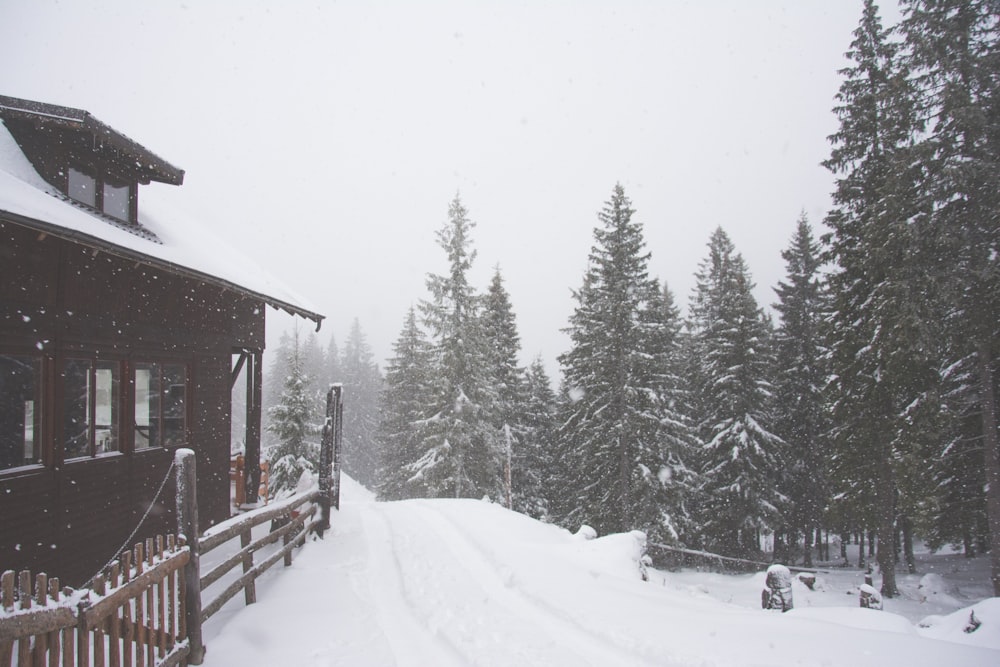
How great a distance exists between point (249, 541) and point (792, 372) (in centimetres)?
2476

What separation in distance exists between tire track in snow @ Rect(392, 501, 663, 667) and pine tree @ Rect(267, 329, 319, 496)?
16.2m

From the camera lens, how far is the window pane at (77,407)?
7891 mm

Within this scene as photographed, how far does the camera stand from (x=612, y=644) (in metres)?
5.71

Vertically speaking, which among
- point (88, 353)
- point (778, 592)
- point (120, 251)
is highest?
point (120, 251)

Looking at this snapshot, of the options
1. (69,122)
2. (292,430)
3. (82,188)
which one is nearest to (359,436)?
(292,430)

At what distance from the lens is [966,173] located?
11.3 meters

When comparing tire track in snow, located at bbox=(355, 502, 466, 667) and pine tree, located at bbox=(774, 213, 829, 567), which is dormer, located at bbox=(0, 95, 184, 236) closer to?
tire track in snow, located at bbox=(355, 502, 466, 667)

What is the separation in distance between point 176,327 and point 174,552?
6520 millimetres

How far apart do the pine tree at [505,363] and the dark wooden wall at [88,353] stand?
54.7 feet

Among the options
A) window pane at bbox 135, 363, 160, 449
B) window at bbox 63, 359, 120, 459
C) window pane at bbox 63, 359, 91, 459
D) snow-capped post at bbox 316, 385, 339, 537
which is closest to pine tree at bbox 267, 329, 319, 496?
snow-capped post at bbox 316, 385, 339, 537

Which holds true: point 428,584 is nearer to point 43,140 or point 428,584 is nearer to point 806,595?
point 43,140

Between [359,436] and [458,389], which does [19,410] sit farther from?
[359,436]

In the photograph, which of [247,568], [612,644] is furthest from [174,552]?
[612,644]

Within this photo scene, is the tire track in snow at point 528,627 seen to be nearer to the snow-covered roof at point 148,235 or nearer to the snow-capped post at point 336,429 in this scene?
the snow-capped post at point 336,429
